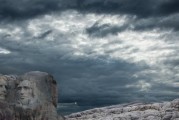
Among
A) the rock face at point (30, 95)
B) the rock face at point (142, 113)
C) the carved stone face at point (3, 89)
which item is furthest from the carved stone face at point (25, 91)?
the rock face at point (142, 113)

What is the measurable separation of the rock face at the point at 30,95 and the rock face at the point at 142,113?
13.1m

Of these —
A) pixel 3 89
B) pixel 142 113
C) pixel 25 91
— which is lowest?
pixel 142 113

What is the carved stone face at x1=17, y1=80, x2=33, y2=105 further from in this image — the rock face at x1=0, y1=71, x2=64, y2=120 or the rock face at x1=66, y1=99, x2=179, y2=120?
the rock face at x1=66, y1=99, x2=179, y2=120

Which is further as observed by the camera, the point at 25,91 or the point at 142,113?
the point at 142,113

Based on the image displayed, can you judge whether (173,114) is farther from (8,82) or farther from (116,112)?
(8,82)

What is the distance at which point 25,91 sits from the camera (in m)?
59.7

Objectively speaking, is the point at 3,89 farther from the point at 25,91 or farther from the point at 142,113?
the point at 142,113

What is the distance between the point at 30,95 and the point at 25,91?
963mm

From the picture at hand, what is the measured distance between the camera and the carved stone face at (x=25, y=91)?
193ft

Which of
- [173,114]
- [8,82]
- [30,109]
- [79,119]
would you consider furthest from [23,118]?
[173,114]

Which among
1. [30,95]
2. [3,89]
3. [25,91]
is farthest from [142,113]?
[3,89]

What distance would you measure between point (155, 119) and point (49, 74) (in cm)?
1988

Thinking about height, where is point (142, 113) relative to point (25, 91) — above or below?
below

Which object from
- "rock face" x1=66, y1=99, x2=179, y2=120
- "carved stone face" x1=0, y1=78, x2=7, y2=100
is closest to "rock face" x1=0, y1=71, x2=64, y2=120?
"carved stone face" x1=0, y1=78, x2=7, y2=100
